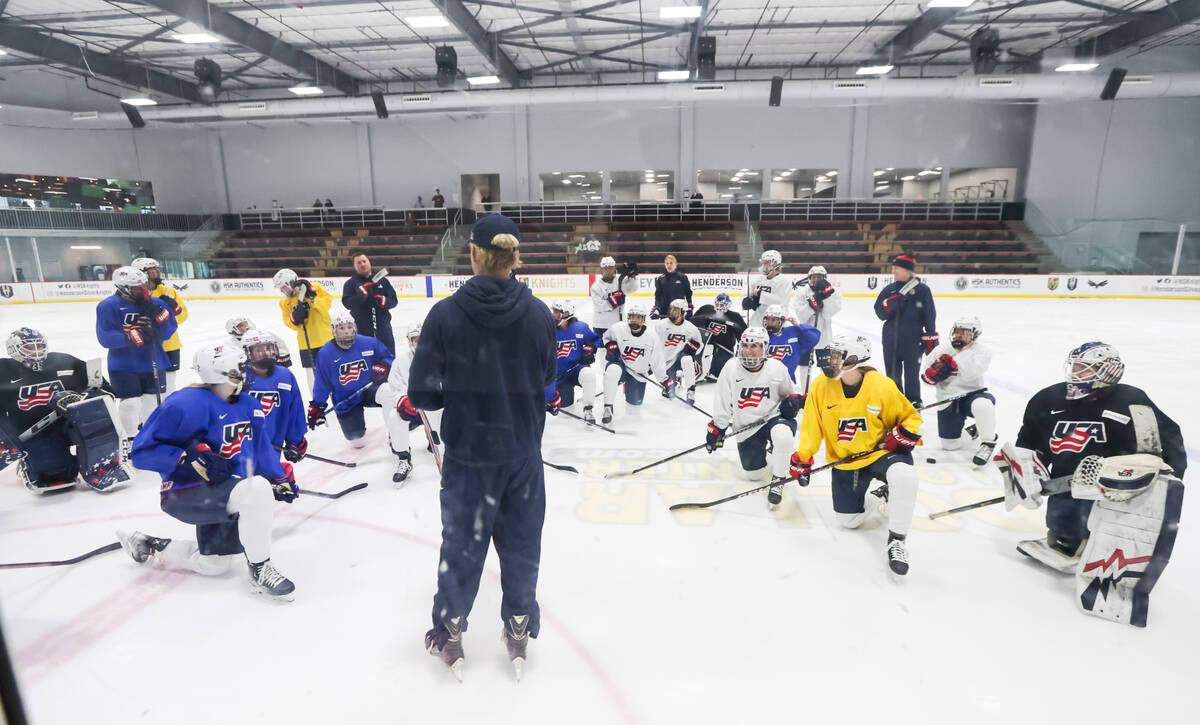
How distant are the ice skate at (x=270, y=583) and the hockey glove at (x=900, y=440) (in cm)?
279

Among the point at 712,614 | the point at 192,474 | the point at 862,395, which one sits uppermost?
the point at 862,395

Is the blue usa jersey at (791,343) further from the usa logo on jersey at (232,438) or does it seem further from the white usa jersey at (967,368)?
the usa logo on jersey at (232,438)

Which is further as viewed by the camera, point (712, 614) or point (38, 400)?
point (38, 400)

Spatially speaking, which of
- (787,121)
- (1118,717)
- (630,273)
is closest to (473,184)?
(787,121)

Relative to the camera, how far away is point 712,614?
2381 millimetres

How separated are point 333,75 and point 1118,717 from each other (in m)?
19.9

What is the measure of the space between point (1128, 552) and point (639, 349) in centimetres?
363

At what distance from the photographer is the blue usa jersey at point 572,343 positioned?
513 centimetres

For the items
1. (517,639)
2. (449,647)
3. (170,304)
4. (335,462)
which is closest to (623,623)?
(517,639)

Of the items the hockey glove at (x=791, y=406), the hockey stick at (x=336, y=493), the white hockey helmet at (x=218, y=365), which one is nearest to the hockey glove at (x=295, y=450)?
the hockey stick at (x=336, y=493)

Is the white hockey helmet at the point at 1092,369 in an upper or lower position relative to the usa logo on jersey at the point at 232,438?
upper

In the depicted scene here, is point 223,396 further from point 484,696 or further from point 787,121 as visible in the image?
point 787,121

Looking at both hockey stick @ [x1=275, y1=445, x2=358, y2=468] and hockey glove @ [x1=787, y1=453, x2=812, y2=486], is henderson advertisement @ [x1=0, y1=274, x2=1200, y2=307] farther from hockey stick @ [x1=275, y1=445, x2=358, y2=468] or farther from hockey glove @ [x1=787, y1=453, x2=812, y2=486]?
hockey glove @ [x1=787, y1=453, x2=812, y2=486]

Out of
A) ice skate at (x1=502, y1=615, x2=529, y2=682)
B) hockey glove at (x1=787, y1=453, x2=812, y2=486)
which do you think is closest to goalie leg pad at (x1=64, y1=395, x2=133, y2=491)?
ice skate at (x1=502, y1=615, x2=529, y2=682)
